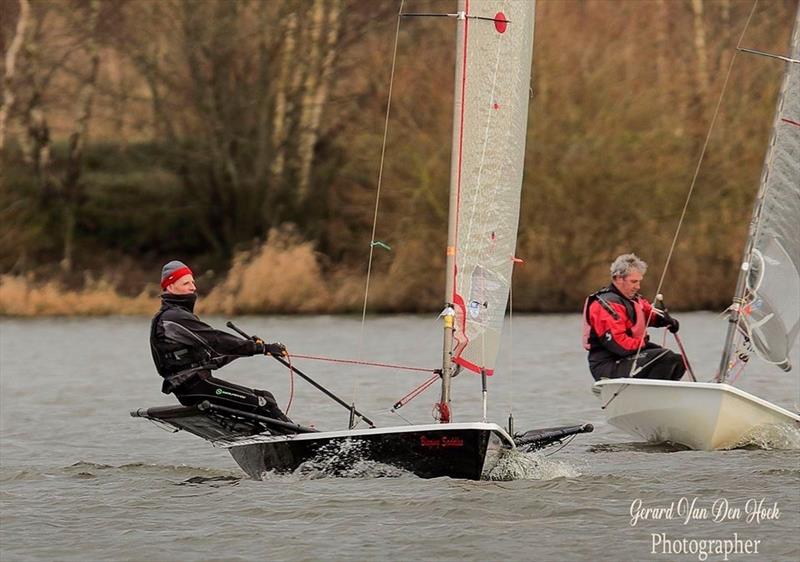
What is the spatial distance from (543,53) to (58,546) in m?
17.4

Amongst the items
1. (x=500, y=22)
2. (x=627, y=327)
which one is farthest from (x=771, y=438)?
(x=500, y=22)

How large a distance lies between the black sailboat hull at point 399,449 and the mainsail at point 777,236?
2.73m

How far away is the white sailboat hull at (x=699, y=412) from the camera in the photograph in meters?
10.2

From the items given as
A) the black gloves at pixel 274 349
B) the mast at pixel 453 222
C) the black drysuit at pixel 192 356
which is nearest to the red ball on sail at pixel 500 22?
the mast at pixel 453 222

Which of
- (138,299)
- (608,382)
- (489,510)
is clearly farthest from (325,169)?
(489,510)

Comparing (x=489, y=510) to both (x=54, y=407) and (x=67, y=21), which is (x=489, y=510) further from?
(x=67, y=21)

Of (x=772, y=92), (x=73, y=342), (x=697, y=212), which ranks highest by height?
(x=772, y=92)

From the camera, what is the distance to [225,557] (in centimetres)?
768

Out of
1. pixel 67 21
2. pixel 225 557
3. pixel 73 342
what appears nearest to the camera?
pixel 225 557

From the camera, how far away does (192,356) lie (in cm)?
908

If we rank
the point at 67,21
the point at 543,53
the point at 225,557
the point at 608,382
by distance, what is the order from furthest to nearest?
the point at 67,21 → the point at 543,53 → the point at 608,382 → the point at 225,557

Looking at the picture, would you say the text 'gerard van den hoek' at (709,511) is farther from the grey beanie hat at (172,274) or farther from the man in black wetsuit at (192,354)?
the grey beanie hat at (172,274)

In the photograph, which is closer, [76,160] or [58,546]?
[58,546]

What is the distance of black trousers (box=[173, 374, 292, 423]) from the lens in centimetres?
910
